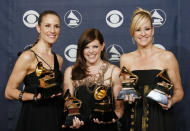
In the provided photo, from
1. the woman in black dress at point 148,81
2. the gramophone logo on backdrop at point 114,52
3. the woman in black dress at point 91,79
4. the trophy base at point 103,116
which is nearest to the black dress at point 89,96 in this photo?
the woman in black dress at point 91,79

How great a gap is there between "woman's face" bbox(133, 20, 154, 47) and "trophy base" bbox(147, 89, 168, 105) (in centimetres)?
49

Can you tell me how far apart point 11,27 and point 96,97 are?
1.71 metres

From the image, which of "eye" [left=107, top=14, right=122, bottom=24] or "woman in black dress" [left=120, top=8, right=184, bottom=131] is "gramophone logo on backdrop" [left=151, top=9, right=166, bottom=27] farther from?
"woman in black dress" [left=120, top=8, right=184, bottom=131]

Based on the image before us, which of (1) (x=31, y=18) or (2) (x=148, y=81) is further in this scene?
(1) (x=31, y=18)

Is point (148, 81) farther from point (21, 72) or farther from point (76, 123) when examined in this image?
point (21, 72)

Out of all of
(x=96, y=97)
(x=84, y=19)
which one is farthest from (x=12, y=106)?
(x=96, y=97)

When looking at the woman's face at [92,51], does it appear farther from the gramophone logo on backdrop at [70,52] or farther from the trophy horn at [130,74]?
the gramophone logo on backdrop at [70,52]

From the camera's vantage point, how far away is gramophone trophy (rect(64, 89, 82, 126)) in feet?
6.56

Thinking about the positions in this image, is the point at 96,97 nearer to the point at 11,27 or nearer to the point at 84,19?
the point at 84,19

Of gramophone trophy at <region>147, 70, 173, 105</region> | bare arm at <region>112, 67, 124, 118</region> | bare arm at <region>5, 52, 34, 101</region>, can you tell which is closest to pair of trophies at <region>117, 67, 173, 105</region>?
gramophone trophy at <region>147, 70, 173, 105</region>

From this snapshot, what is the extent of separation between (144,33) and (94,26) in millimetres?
1046

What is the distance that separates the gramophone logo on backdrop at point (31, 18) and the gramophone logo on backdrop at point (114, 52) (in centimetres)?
93

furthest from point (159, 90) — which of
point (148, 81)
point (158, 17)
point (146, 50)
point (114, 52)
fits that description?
point (158, 17)

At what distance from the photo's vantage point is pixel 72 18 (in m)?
3.16
